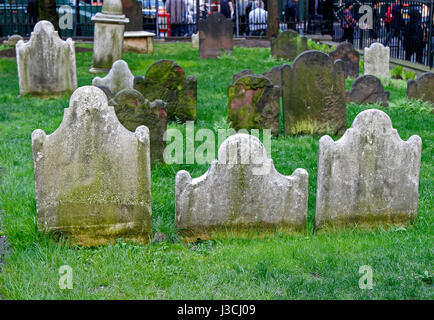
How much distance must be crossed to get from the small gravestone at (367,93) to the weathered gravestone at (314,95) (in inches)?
98.5

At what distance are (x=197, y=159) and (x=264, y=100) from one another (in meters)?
1.78

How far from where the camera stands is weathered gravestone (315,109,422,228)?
552cm

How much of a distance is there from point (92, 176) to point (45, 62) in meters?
7.05

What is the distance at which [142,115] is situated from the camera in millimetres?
7367

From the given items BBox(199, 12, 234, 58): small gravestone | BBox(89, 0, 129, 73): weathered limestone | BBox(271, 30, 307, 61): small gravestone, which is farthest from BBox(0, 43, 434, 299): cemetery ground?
BBox(199, 12, 234, 58): small gravestone

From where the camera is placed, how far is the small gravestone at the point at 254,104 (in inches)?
349

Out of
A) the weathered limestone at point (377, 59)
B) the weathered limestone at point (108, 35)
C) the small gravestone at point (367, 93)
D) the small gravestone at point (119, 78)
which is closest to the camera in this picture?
the small gravestone at point (119, 78)

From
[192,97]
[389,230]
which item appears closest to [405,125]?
[192,97]

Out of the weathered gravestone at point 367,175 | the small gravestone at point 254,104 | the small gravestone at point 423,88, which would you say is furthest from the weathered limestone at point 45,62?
the weathered gravestone at point 367,175

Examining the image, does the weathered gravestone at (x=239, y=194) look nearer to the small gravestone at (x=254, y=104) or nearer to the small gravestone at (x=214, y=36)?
the small gravestone at (x=254, y=104)

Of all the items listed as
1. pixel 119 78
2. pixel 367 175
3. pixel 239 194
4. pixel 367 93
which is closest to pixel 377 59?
pixel 367 93

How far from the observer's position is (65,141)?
17.0ft
